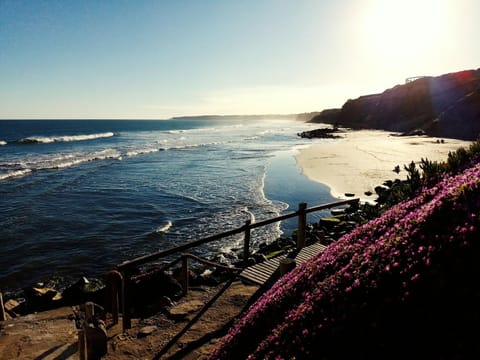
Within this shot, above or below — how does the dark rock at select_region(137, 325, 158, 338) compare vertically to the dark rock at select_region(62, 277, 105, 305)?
above

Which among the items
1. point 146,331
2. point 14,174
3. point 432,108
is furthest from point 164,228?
point 432,108

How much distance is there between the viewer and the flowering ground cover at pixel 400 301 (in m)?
2.87

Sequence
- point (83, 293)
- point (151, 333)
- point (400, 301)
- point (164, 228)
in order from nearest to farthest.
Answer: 1. point (400, 301)
2. point (151, 333)
3. point (83, 293)
4. point (164, 228)

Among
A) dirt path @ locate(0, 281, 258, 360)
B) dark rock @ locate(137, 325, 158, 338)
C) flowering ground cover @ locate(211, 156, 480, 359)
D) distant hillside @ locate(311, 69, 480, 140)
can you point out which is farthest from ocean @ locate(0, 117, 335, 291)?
distant hillside @ locate(311, 69, 480, 140)

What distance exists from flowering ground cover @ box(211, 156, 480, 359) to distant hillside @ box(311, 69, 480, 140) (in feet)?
209

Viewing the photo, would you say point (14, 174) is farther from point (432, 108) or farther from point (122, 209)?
point (432, 108)

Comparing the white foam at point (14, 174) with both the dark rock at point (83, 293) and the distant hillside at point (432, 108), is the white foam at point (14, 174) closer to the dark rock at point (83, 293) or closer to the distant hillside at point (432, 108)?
the dark rock at point (83, 293)

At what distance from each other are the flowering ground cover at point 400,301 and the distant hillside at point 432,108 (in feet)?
209

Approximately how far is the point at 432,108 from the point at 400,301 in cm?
10764

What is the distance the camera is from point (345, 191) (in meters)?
25.2

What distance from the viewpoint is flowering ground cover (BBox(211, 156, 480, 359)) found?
2865 mm

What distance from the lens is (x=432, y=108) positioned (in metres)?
97.0

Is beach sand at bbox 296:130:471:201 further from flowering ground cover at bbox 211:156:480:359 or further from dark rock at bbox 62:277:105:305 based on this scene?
flowering ground cover at bbox 211:156:480:359

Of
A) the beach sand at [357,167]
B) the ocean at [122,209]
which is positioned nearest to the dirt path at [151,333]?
the ocean at [122,209]
